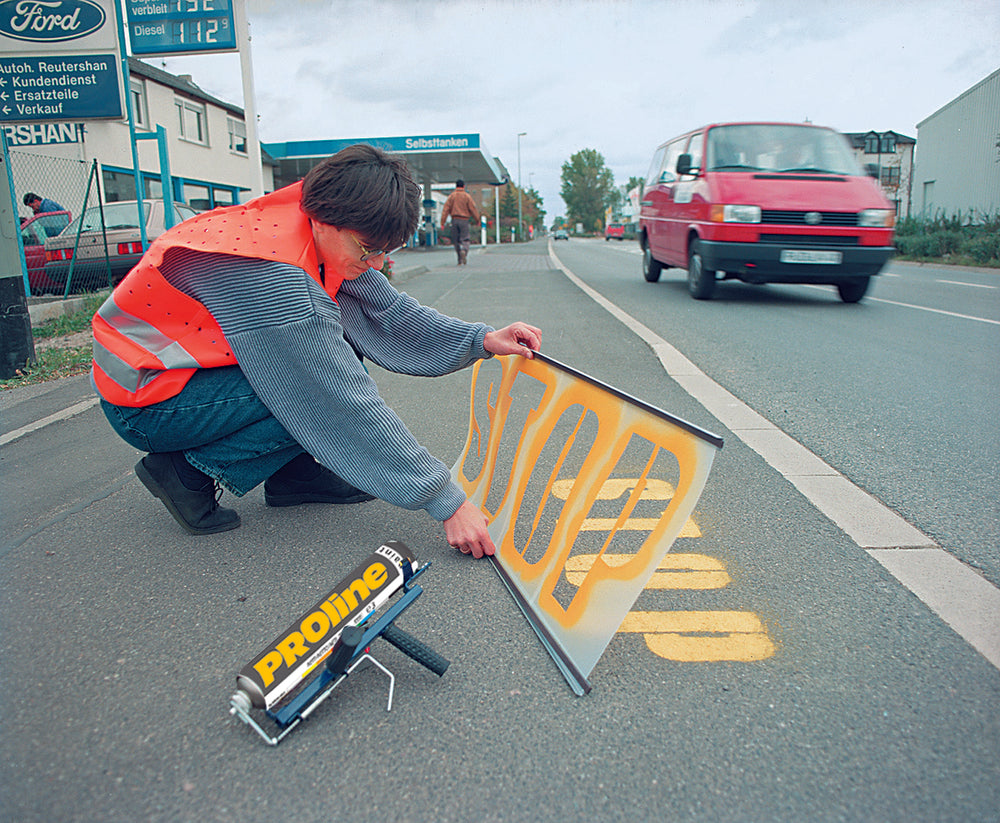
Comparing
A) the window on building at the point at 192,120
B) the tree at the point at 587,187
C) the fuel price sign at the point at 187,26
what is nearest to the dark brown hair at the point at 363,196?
the fuel price sign at the point at 187,26

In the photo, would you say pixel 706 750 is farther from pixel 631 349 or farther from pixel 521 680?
pixel 631 349

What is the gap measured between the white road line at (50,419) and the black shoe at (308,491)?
6.66 feet

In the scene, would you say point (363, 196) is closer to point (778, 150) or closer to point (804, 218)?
point (804, 218)

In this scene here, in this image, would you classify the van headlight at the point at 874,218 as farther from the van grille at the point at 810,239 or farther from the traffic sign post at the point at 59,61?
the traffic sign post at the point at 59,61

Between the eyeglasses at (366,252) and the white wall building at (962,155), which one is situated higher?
the white wall building at (962,155)

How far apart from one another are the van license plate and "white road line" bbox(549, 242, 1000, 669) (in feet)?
14.5

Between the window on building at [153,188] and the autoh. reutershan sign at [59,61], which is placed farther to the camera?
the window on building at [153,188]

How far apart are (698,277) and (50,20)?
7.45 metres

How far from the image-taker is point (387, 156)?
7.39ft

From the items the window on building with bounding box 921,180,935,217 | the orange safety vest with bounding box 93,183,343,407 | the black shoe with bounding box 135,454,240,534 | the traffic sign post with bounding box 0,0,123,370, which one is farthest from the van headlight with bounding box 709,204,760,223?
the window on building with bounding box 921,180,935,217

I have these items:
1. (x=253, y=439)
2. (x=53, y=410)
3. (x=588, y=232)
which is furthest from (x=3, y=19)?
(x=588, y=232)

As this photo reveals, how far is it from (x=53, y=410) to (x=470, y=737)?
417 centimetres

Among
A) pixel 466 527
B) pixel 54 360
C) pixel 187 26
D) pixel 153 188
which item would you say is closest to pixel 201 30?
pixel 187 26

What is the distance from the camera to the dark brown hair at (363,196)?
6.99ft
